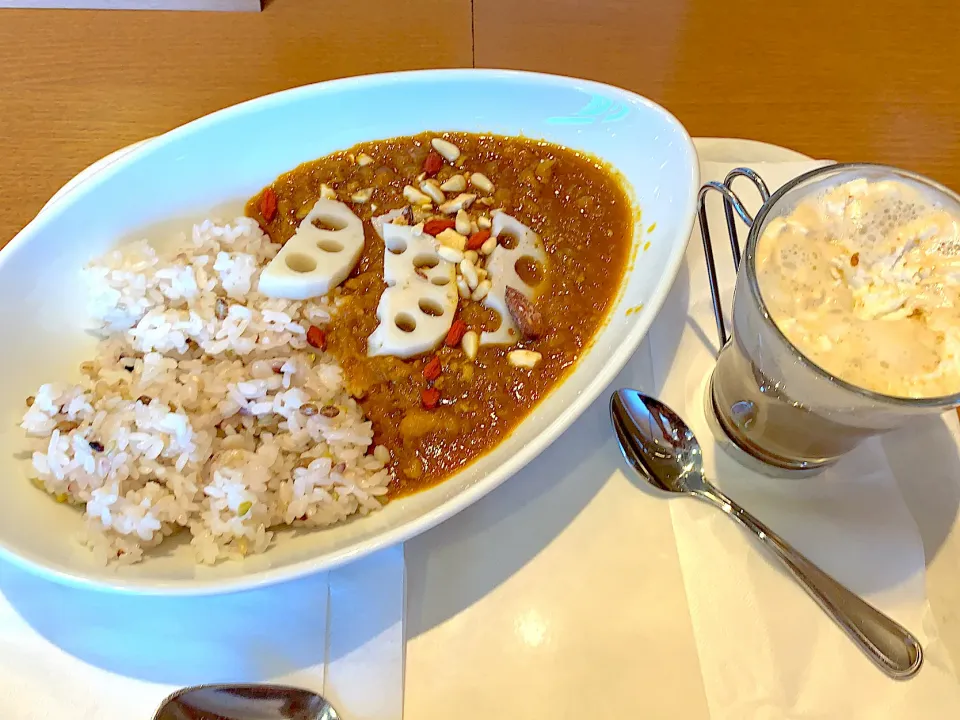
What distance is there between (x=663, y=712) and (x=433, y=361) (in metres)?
0.65

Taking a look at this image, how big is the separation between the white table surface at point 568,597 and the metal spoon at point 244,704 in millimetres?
134

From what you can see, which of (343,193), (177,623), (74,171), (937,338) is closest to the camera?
(937,338)

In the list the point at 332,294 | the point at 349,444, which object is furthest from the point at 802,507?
the point at 332,294

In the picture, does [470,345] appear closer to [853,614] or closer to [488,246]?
[488,246]

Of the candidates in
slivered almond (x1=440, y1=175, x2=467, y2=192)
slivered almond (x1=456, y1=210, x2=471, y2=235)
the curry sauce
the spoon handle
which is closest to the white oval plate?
the curry sauce

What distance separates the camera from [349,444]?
111cm

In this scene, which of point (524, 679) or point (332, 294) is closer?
point (524, 679)

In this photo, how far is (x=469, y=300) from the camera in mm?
1278

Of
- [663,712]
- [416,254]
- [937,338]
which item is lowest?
[663,712]

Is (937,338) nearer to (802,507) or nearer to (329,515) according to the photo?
(802,507)

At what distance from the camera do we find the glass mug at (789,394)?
0.86 m

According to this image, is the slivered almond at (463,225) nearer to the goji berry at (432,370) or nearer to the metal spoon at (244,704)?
the goji berry at (432,370)

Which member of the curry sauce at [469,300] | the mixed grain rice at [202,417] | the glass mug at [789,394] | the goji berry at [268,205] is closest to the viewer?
the glass mug at [789,394]

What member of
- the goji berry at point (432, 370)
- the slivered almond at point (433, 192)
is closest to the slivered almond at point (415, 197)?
the slivered almond at point (433, 192)
